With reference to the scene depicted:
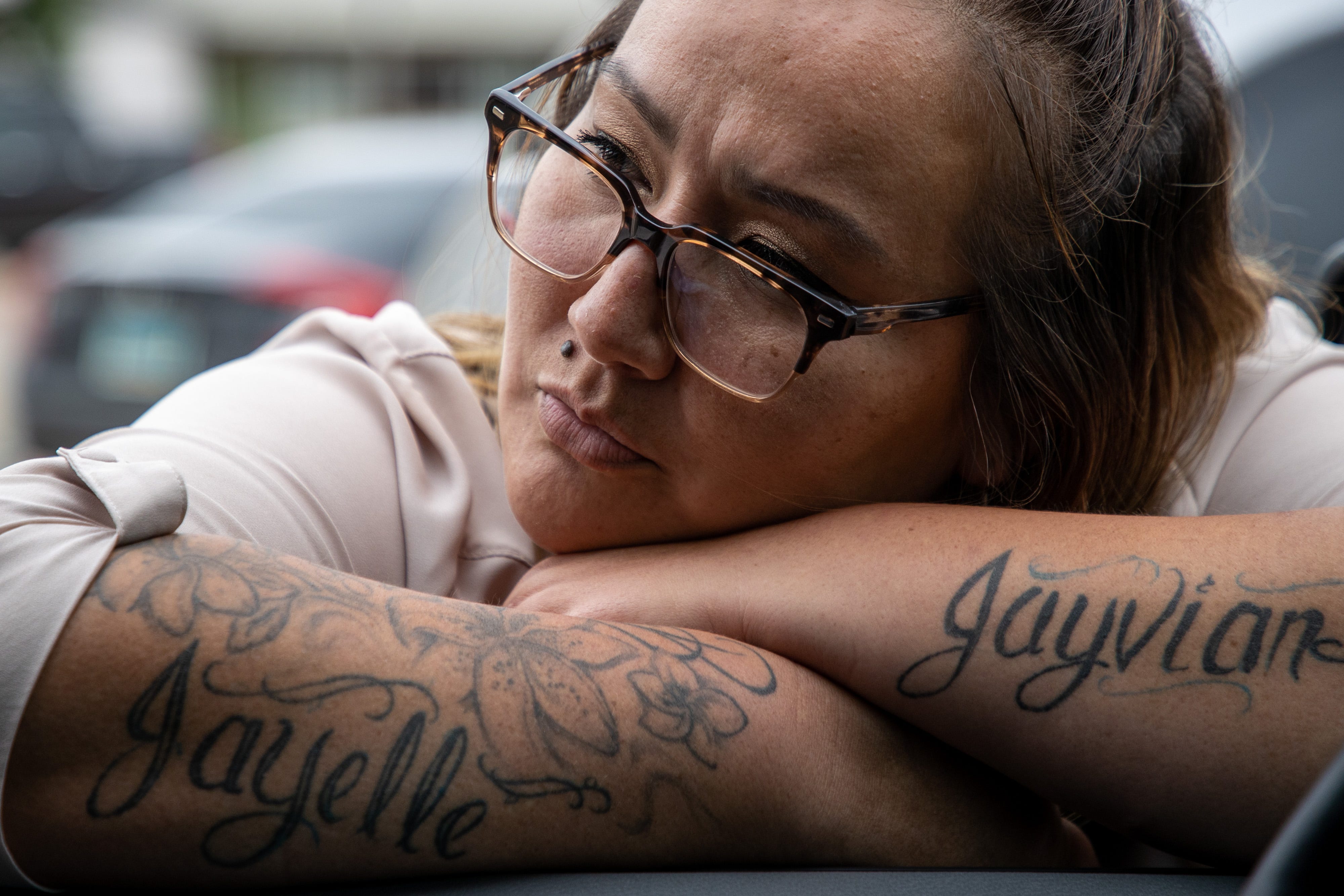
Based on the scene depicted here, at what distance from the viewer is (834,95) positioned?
1.49 metres

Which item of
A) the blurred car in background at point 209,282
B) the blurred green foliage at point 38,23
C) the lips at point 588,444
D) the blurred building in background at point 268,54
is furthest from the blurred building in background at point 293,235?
the blurred building in background at point 268,54

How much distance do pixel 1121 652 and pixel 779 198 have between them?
0.72 meters

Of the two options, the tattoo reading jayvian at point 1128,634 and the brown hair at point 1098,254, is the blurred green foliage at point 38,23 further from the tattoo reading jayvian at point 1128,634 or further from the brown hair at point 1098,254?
the tattoo reading jayvian at point 1128,634

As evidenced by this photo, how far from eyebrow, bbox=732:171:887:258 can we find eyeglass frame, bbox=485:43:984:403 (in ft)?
0.24

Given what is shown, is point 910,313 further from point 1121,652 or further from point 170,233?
point 170,233

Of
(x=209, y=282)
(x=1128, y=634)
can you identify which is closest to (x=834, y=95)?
(x=1128, y=634)

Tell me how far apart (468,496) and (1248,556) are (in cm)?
113

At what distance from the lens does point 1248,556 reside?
1382mm

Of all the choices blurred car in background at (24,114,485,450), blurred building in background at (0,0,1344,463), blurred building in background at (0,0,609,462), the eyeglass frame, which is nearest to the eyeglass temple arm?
the eyeglass frame

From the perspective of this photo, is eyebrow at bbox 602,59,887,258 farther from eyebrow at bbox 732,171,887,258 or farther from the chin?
the chin

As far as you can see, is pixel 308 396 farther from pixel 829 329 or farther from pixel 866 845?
pixel 866 845

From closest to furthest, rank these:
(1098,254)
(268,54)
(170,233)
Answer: (1098,254) → (170,233) → (268,54)

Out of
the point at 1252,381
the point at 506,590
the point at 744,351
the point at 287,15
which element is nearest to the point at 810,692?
the point at 744,351

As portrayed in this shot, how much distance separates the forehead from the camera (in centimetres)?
149
